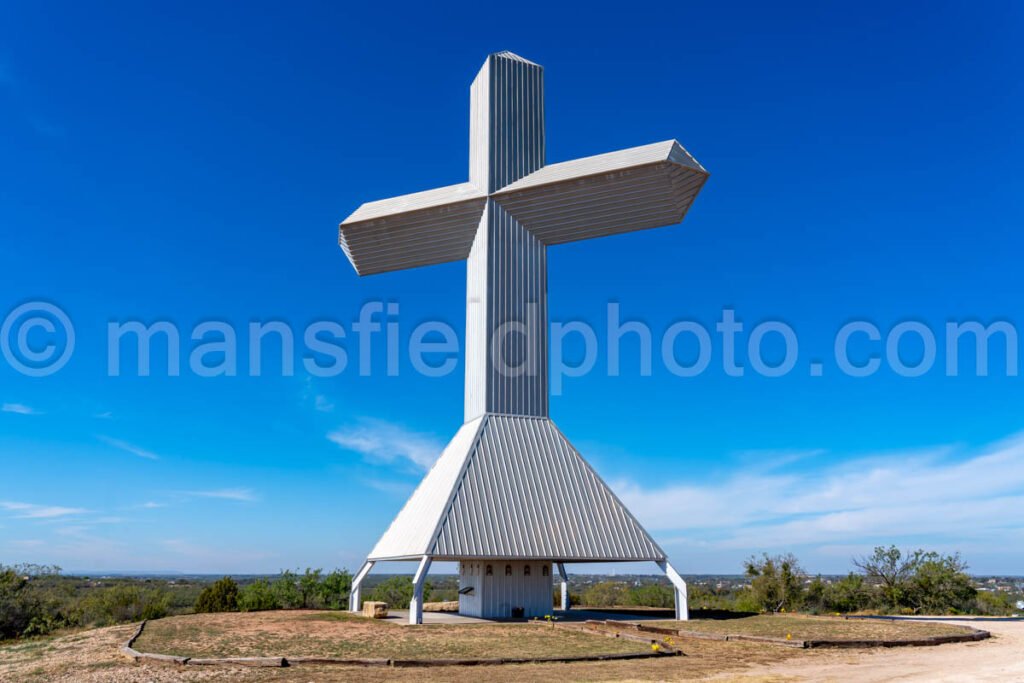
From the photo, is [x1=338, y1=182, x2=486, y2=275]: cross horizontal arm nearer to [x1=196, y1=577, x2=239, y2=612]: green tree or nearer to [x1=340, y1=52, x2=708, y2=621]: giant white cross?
[x1=340, y1=52, x2=708, y2=621]: giant white cross

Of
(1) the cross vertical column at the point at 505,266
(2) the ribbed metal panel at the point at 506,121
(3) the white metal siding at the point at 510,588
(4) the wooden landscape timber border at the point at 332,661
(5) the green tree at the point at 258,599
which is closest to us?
(4) the wooden landscape timber border at the point at 332,661

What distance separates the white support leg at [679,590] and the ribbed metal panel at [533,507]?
310mm

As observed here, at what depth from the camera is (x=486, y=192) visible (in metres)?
24.7

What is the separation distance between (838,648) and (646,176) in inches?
496

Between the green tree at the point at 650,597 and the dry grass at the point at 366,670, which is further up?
the dry grass at the point at 366,670

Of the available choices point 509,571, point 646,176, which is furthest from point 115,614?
point 646,176

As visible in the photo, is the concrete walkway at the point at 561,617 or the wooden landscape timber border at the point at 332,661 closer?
the wooden landscape timber border at the point at 332,661

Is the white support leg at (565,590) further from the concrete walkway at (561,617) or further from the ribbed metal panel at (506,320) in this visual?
the ribbed metal panel at (506,320)

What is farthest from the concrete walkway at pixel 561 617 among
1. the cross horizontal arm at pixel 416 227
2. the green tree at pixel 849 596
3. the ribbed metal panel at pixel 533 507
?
the cross horizontal arm at pixel 416 227

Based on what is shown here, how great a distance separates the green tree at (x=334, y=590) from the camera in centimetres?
3294

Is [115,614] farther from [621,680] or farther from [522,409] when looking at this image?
[621,680]

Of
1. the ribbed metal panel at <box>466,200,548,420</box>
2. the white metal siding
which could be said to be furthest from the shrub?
the ribbed metal panel at <box>466,200,548,420</box>

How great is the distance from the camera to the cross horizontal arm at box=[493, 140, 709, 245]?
22344 millimetres

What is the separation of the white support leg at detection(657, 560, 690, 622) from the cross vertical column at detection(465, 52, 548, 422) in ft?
18.2
